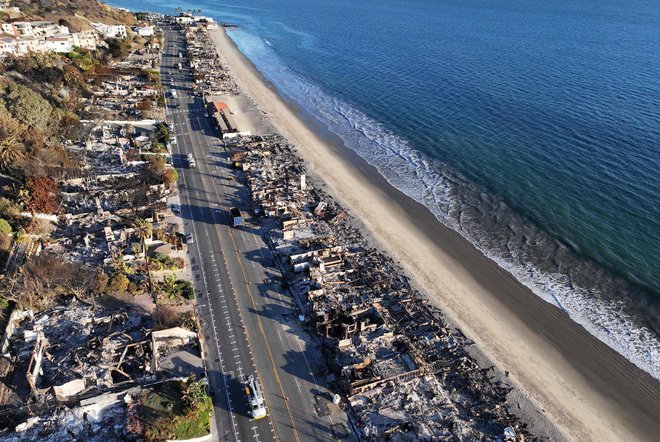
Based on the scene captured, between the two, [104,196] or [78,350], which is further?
[104,196]

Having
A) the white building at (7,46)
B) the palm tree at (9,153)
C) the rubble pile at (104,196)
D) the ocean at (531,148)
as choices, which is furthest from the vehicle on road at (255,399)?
the white building at (7,46)

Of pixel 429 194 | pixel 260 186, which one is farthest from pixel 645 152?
pixel 260 186

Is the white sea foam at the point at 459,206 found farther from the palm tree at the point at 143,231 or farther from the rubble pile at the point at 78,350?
the rubble pile at the point at 78,350

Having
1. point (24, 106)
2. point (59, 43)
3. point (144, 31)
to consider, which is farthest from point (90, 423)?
point (144, 31)

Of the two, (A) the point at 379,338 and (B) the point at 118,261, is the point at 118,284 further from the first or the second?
(A) the point at 379,338

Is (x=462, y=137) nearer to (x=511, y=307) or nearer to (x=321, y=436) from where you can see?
(x=511, y=307)

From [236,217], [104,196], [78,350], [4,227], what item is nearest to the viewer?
[78,350]
